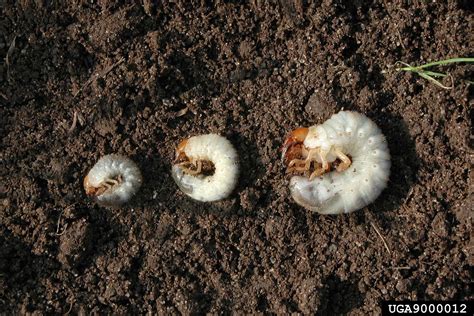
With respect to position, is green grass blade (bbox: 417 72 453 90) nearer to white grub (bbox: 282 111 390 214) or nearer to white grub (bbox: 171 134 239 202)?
white grub (bbox: 282 111 390 214)

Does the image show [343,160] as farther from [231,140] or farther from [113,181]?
[113,181]

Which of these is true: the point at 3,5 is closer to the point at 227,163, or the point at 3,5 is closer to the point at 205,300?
the point at 227,163

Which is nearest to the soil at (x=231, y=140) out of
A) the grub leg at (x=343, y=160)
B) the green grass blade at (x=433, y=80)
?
the green grass blade at (x=433, y=80)

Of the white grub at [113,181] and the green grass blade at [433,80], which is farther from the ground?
the green grass blade at [433,80]

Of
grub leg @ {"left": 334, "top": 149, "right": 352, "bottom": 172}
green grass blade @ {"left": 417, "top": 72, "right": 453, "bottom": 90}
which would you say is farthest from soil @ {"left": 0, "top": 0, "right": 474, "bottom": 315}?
grub leg @ {"left": 334, "top": 149, "right": 352, "bottom": 172}

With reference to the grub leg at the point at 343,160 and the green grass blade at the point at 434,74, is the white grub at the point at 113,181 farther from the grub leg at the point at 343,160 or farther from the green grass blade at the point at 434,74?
the green grass blade at the point at 434,74
